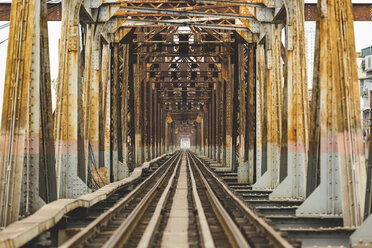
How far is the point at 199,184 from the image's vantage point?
19625 mm

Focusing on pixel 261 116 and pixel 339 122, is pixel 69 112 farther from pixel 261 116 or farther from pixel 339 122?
pixel 339 122

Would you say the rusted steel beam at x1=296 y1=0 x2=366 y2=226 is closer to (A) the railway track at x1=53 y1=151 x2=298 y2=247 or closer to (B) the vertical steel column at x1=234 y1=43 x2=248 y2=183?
(A) the railway track at x1=53 y1=151 x2=298 y2=247

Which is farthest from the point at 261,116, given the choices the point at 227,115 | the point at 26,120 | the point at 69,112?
the point at 227,115

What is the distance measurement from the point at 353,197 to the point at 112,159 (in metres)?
13.1

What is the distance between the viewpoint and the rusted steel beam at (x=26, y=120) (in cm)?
812

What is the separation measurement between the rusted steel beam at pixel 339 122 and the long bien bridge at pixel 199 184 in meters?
0.02

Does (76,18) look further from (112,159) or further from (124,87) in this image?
(124,87)

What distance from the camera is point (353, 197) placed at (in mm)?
7980

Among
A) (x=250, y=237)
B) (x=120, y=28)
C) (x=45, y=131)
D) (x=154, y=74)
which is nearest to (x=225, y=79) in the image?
(x=154, y=74)

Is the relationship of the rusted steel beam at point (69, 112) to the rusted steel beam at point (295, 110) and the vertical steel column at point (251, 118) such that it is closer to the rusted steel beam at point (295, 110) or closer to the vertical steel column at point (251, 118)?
the rusted steel beam at point (295, 110)

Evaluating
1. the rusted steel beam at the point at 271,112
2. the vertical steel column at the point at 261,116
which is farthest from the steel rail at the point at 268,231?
the vertical steel column at the point at 261,116

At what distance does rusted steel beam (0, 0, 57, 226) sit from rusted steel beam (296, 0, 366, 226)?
16.6 feet

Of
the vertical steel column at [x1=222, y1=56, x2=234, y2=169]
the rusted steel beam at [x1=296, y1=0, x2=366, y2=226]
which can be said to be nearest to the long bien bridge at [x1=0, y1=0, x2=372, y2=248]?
the rusted steel beam at [x1=296, y1=0, x2=366, y2=226]

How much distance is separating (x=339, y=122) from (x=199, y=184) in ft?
38.9
